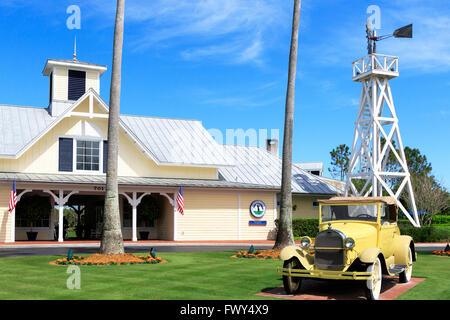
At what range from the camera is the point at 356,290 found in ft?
38.2

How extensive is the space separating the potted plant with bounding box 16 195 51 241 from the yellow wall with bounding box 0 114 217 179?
5.12ft

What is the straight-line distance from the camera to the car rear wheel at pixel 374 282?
10141mm

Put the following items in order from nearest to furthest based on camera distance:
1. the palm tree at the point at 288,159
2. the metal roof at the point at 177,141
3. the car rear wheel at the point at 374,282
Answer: the car rear wheel at the point at 374,282 < the palm tree at the point at 288,159 < the metal roof at the point at 177,141

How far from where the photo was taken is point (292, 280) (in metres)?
11.0

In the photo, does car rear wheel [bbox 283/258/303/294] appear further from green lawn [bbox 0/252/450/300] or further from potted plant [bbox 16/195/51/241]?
potted plant [bbox 16/195/51/241]

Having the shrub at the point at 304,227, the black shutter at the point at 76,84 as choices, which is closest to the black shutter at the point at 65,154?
the black shutter at the point at 76,84

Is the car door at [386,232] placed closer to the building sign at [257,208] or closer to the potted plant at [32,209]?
the building sign at [257,208]

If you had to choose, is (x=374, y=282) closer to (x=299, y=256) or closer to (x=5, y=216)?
(x=299, y=256)

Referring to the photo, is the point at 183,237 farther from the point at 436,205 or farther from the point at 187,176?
the point at 436,205

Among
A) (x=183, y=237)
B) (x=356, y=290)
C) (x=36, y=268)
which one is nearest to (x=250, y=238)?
(x=183, y=237)

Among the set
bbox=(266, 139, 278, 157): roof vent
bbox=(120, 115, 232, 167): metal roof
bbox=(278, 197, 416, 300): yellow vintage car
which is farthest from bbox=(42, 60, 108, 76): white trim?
bbox=(278, 197, 416, 300): yellow vintage car

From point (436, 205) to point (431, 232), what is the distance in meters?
8.98

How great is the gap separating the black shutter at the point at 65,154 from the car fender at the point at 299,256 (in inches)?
809

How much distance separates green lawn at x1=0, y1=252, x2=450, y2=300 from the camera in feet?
34.7
